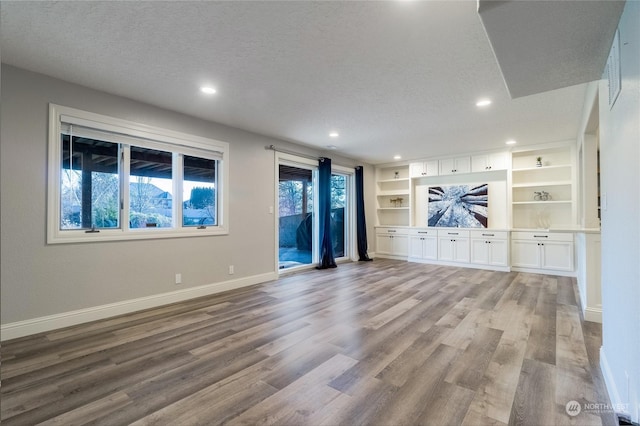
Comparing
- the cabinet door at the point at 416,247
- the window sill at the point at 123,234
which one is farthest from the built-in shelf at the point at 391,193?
the window sill at the point at 123,234

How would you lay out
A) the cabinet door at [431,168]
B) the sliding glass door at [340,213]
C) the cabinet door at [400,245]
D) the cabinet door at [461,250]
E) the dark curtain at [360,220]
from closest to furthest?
1. the cabinet door at [461,250]
2. the cabinet door at [431,168]
3. the sliding glass door at [340,213]
4. the dark curtain at [360,220]
5. the cabinet door at [400,245]

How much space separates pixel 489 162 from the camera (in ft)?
20.0

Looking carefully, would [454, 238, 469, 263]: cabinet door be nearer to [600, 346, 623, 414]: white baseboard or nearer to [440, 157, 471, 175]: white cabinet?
[440, 157, 471, 175]: white cabinet

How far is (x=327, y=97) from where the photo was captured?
11.0 ft

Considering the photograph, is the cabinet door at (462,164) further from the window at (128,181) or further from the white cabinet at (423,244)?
the window at (128,181)

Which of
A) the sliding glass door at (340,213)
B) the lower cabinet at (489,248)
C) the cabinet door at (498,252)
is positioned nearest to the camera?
the lower cabinet at (489,248)

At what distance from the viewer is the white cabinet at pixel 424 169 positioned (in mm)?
6822

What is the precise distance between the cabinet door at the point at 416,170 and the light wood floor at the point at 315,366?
3873mm

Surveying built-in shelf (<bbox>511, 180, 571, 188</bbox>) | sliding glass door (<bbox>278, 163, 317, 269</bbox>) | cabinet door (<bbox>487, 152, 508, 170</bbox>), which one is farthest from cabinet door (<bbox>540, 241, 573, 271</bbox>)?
sliding glass door (<bbox>278, 163, 317, 269</bbox>)

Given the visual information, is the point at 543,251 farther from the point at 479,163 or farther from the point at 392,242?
the point at 392,242

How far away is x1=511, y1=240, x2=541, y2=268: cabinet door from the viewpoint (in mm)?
5551

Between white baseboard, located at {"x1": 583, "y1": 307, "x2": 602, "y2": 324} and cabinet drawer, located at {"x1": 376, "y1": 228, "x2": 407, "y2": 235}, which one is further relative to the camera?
cabinet drawer, located at {"x1": 376, "y1": 228, "x2": 407, "y2": 235}

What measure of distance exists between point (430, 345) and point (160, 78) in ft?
11.7

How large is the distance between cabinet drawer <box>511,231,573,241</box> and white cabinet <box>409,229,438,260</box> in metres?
1.53
